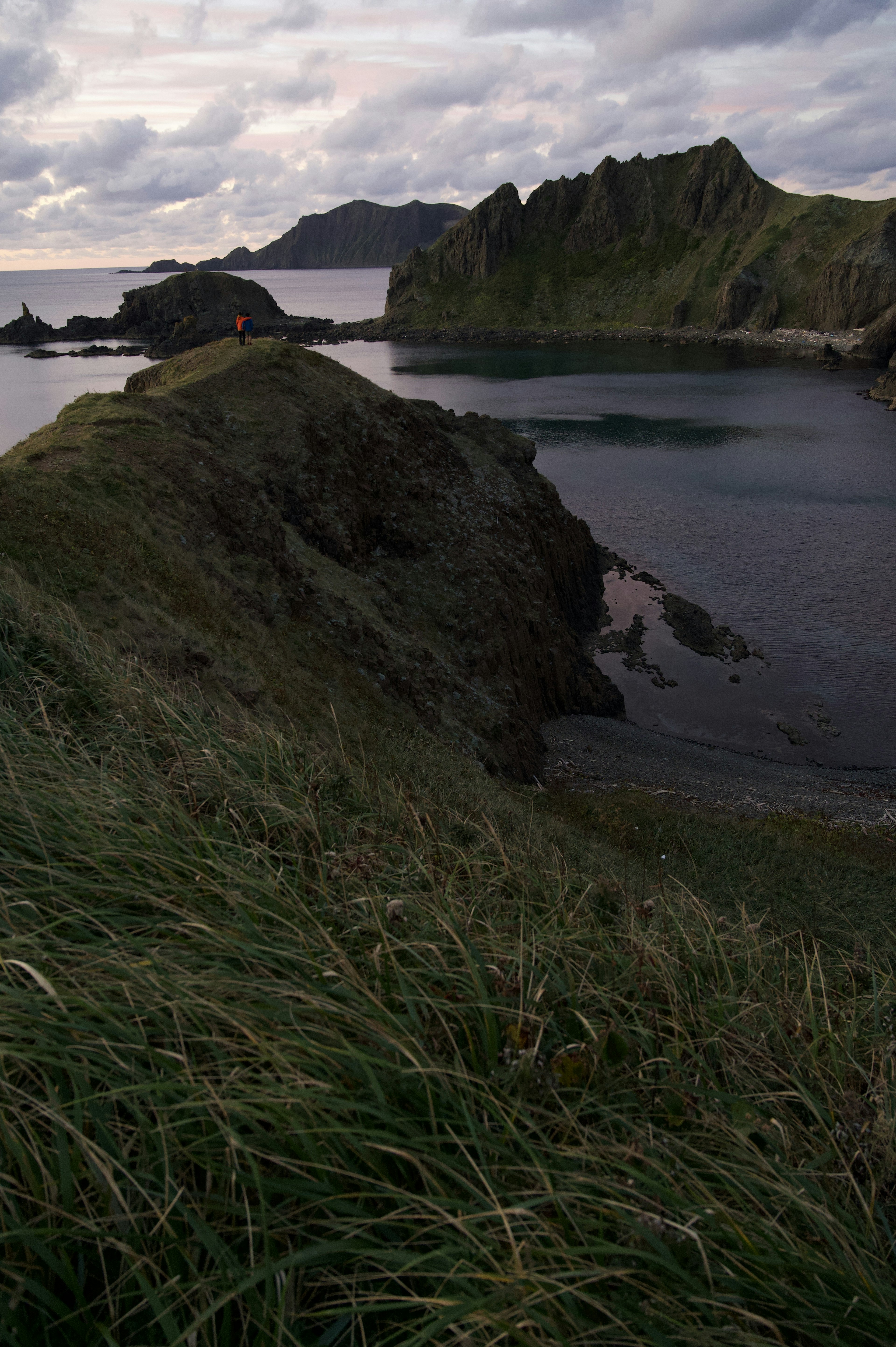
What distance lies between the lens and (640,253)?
614 ft

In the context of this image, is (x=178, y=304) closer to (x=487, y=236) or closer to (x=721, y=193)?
(x=487, y=236)

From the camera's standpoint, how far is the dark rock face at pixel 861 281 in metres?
133

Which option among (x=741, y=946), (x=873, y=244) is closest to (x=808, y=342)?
(x=873, y=244)

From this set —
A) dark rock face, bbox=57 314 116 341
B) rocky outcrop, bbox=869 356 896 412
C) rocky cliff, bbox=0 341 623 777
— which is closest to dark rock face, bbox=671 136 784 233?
rocky outcrop, bbox=869 356 896 412

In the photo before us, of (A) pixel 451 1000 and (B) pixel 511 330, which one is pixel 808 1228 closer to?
(A) pixel 451 1000

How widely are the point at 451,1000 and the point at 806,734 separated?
32.0 meters

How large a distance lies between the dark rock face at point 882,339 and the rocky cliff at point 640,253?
21419 millimetres

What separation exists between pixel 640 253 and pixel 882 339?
3267 inches

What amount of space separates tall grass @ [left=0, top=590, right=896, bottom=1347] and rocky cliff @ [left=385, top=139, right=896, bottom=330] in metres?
174

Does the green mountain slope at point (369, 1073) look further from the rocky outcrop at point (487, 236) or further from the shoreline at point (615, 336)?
the rocky outcrop at point (487, 236)

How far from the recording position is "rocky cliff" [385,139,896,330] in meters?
156

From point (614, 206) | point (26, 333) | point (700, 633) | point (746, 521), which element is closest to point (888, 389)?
point (746, 521)

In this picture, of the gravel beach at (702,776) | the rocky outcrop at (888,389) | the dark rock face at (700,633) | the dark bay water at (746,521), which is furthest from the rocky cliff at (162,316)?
the gravel beach at (702,776)

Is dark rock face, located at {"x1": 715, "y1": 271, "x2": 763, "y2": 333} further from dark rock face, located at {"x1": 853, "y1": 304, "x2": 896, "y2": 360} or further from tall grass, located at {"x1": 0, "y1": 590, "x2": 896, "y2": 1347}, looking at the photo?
tall grass, located at {"x1": 0, "y1": 590, "x2": 896, "y2": 1347}
